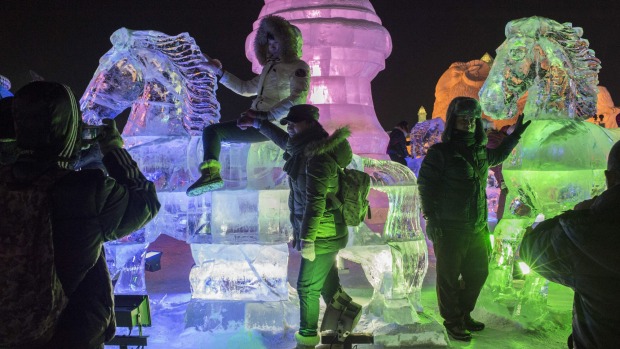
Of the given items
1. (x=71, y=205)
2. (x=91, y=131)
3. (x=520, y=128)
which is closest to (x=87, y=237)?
(x=71, y=205)

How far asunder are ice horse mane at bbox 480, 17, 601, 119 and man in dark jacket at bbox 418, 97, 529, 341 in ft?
1.72

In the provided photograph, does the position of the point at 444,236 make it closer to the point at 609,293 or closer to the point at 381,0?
the point at 609,293

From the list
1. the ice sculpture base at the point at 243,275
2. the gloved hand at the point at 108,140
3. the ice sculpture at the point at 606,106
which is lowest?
the ice sculpture base at the point at 243,275

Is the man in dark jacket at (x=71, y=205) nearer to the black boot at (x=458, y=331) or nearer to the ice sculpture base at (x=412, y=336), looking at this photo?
the ice sculpture base at (x=412, y=336)

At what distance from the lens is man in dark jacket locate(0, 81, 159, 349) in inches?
70.0

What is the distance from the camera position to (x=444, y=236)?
3730 millimetres

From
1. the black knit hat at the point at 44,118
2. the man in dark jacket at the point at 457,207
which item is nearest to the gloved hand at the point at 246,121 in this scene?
the man in dark jacket at the point at 457,207

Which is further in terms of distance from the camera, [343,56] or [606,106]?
[606,106]

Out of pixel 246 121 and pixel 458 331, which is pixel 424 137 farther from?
pixel 246 121

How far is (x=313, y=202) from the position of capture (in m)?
3.17

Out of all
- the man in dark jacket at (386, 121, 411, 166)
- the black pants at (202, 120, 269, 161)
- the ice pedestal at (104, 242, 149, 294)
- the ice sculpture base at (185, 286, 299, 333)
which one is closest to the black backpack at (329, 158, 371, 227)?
the black pants at (202, 120, 269, 161)

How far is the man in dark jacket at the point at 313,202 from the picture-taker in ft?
10.5

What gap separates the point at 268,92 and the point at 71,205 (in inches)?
93.3

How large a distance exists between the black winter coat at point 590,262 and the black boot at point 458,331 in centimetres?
198
